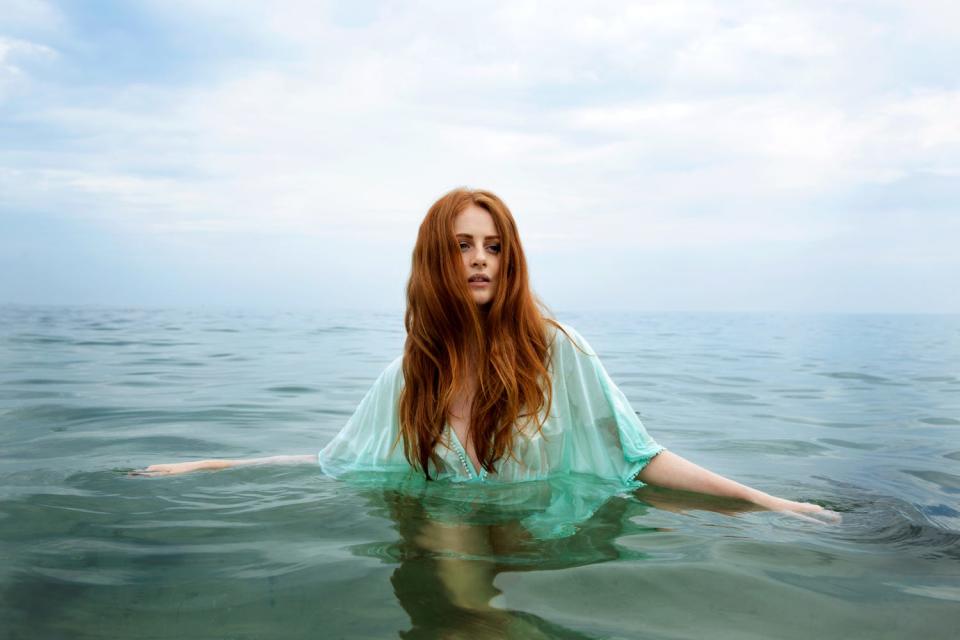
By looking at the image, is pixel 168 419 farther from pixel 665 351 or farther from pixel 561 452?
pixel 665 351

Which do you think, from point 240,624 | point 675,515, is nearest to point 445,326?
point 675,515

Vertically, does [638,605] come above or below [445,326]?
below

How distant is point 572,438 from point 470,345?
655 millimetres

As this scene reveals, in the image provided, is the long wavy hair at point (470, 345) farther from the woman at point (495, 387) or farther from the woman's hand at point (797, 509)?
the woman's hand at point (797, 509)

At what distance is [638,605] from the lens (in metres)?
2.21

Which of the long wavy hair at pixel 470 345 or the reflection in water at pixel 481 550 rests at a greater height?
the long wavy hair at pixel 470 345

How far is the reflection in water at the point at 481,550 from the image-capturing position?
206 cm

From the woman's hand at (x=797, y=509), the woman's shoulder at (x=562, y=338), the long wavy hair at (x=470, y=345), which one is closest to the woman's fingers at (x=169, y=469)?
the long wavy hair at (x=470, y=345)

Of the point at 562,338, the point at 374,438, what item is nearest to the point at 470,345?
the point at 562,338

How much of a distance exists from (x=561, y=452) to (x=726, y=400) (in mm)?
4547

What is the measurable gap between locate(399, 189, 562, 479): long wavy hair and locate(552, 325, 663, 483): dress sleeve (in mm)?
97

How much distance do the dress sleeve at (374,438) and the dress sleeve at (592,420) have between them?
2.50 feet

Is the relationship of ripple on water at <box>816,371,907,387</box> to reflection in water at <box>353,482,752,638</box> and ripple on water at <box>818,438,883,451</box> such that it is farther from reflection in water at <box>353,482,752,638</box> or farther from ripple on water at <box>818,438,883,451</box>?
reflection in water at <box>353,482,752,638</box>

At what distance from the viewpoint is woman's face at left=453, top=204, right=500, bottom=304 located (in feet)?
10.2
